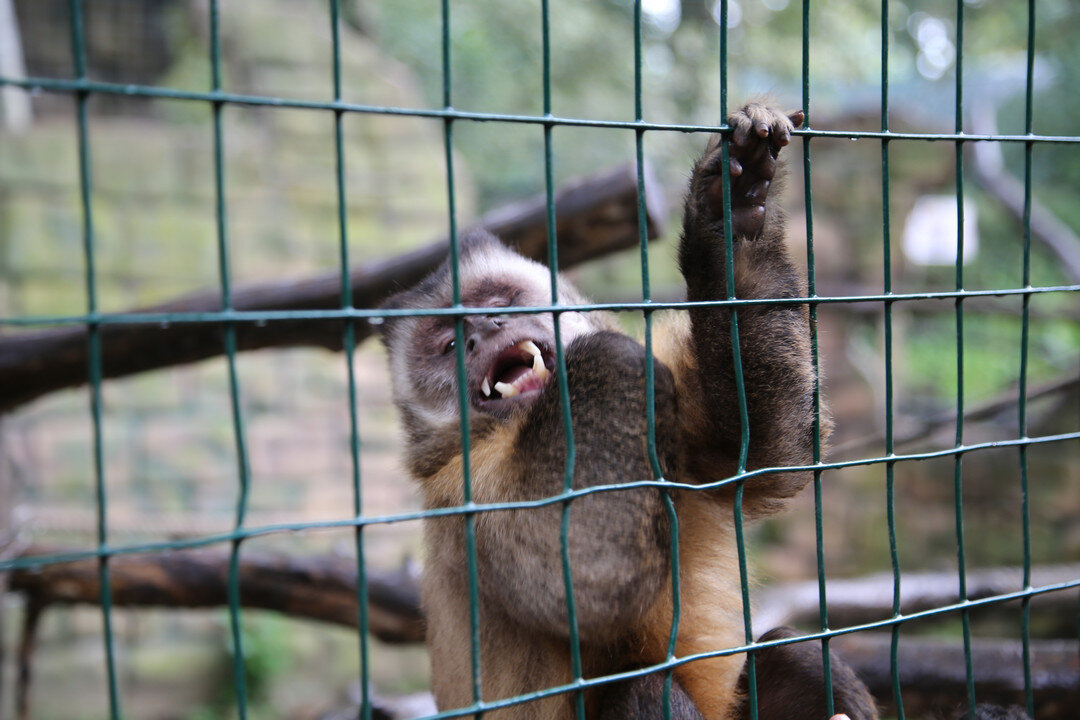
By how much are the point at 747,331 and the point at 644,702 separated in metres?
0.86

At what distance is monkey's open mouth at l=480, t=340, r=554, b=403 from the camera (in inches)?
88.9

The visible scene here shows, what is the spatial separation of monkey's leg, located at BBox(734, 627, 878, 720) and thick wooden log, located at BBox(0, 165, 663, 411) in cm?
184

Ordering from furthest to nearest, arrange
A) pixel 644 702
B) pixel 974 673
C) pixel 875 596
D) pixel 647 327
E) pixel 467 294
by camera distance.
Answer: pixel 875 596
pixel 974 673
pixel 467 294
pixel 644 702
pixel 647 327

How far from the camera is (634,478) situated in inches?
69.1

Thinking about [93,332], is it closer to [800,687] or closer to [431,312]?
[431,312]

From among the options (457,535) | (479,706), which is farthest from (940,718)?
(479,706)

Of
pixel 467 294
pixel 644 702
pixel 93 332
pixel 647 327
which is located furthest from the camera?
pixel 467 294

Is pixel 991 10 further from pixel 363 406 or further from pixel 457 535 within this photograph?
pixel 457 535

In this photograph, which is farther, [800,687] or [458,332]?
[800,687]

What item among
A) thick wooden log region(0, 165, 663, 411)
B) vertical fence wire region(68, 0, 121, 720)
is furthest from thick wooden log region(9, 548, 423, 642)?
vertical fence wire region(68, 0, 121, 720)

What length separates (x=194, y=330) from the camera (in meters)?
3.46

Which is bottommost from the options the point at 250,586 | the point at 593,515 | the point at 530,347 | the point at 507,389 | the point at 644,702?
the point at 250,586

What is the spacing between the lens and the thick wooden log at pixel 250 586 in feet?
12.7

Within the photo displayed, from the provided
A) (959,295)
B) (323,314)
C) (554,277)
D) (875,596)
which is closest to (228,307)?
(323,314)
